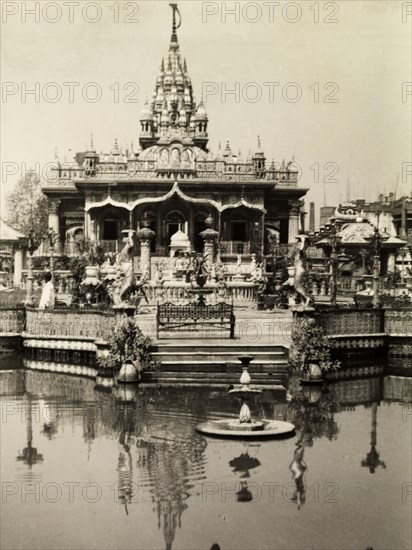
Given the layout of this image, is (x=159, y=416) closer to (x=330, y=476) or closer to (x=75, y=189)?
(x=330, y=476)

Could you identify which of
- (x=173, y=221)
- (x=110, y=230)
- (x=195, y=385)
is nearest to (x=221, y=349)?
(x=195, y=385)

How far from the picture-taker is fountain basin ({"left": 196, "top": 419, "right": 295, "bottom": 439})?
1173 cm

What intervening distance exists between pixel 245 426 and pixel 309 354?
519 cm

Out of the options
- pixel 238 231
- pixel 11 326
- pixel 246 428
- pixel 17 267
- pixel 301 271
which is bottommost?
pixel 246 428

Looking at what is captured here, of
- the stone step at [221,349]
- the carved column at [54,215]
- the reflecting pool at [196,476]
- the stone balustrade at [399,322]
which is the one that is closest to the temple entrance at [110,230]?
the carved column at [54,215]

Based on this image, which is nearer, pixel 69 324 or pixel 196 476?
pixel 196 476

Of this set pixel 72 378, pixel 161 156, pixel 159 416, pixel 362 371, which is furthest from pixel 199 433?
pixel 161 156

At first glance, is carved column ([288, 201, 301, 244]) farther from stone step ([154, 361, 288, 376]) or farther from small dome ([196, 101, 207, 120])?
stone step ([154, 361, 288, 376])

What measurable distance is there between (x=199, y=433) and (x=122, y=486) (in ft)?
9.15

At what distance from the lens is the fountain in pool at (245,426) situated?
38.7ft

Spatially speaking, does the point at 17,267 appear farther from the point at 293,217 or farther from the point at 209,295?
the point at 293,217

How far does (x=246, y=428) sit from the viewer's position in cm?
1202

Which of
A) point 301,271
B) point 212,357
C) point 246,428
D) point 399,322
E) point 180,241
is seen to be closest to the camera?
point 246,428

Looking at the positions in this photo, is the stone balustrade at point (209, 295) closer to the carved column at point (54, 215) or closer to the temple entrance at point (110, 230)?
the temple entrance at point (110, 230)
